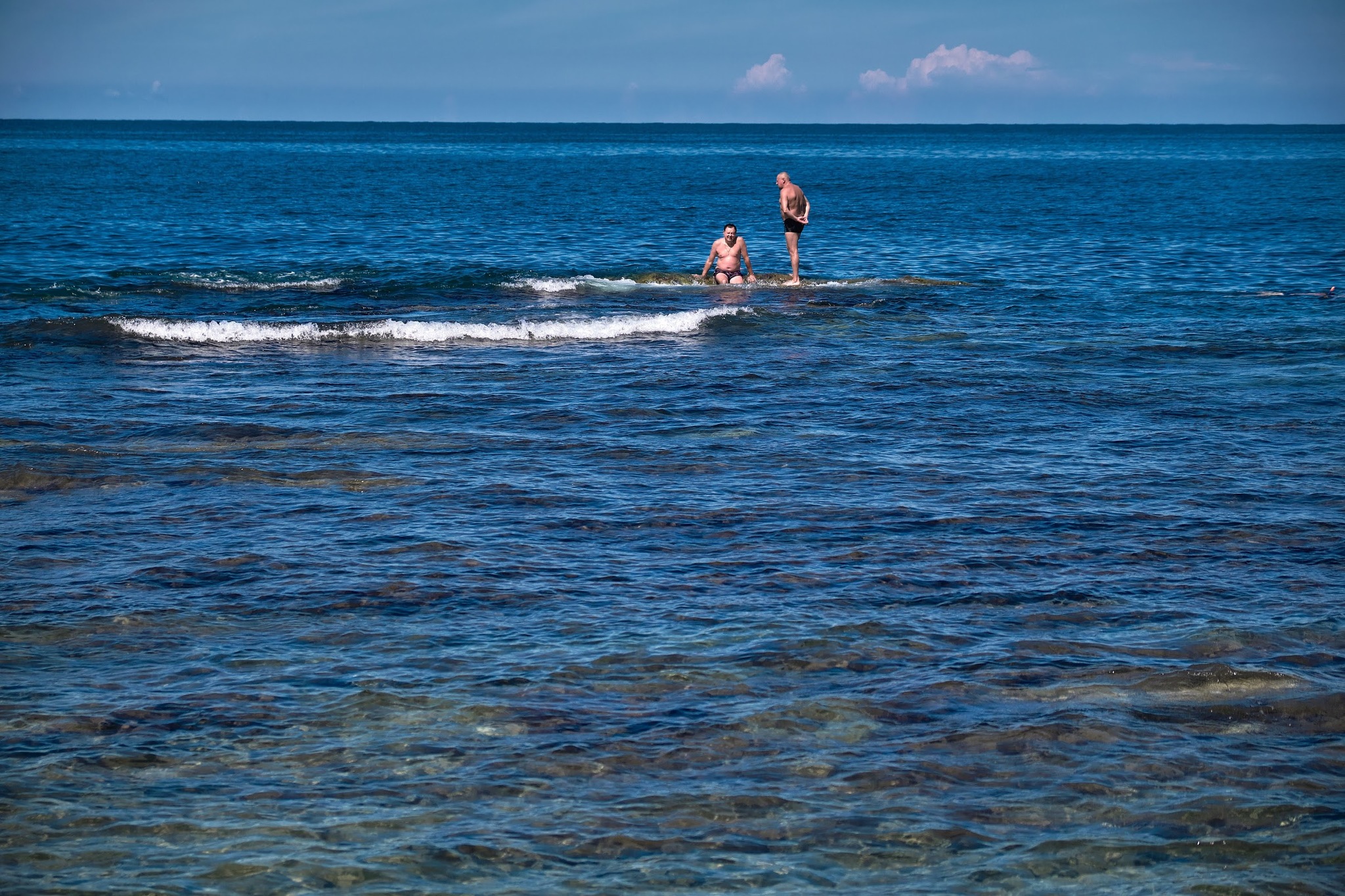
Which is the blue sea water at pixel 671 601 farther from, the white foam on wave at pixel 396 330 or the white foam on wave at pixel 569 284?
the white foam on wave at pixel 569 284

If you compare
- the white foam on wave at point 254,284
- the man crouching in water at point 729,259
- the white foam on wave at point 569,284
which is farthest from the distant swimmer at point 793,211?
the white foam on wave at point 254,284

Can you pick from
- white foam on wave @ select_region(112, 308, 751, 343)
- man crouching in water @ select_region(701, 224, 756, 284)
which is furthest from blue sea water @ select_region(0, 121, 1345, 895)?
man crouching in water @ select_region(701, 224, 756, 284)

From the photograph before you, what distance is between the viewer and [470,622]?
7.91 m

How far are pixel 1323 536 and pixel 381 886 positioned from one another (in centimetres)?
802

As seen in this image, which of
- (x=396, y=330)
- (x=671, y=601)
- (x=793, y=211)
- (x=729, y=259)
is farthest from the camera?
(x=729, y=259)

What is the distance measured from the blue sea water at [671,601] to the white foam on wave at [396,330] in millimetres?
123

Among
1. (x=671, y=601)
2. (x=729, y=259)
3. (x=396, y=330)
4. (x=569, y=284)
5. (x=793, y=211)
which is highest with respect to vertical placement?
(x=793, y=211)

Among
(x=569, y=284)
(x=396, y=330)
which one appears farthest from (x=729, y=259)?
(x=396, y=330)

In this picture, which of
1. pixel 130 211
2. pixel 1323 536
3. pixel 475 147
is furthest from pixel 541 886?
pixel 475 147

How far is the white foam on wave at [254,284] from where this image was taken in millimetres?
24859

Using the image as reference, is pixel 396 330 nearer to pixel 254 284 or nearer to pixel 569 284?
pixel 569 284

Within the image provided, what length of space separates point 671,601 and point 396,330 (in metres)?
12.7

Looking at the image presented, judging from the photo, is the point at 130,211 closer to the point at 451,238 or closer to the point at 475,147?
the point at 451,238

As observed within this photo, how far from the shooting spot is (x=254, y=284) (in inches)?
1002
